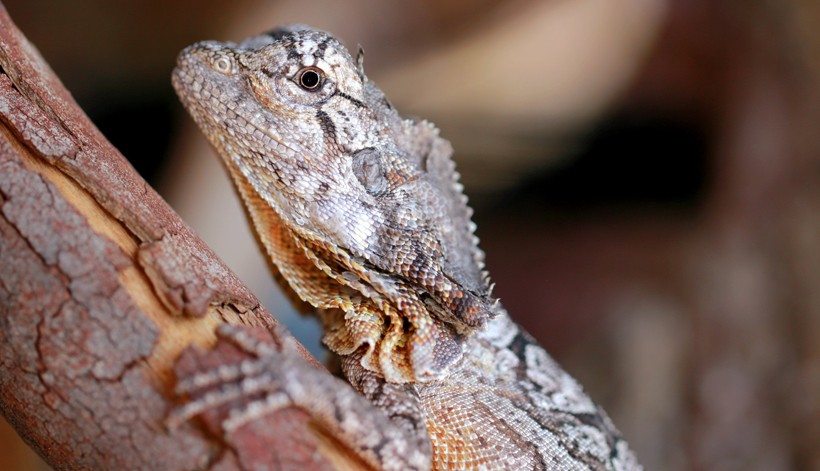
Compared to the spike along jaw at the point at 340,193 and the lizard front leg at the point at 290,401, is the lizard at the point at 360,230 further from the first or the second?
the lizard front leg at the point at 290,401

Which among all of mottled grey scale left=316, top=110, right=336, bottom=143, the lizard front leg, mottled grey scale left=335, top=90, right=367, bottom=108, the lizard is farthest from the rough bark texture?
mottled grey scale left=335, top=90, right=367, bottom=108

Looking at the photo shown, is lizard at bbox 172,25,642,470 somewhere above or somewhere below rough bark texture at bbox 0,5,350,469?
above

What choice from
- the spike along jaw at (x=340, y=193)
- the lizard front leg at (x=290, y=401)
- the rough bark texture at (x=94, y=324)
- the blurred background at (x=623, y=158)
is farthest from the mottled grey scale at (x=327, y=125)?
the blurred background at (x=623, y=158)

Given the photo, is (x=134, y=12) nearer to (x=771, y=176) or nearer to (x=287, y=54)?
(x=287, y=54)

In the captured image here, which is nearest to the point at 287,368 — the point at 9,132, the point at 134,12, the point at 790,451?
the point at 9,132

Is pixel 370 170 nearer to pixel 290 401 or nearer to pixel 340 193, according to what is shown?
pixel 340 193

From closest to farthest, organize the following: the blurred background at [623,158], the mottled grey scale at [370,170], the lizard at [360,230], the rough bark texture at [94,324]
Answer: the rough bark texture at [94,324] < the lizard at [360,230] < the mottled grey scale at [370,170] < the blurred background at [623,158]

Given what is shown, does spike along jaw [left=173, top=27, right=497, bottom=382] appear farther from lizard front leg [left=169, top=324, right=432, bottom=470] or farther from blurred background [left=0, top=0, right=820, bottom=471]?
blurred background [left=0, top=0, right=820, bottom=471]
